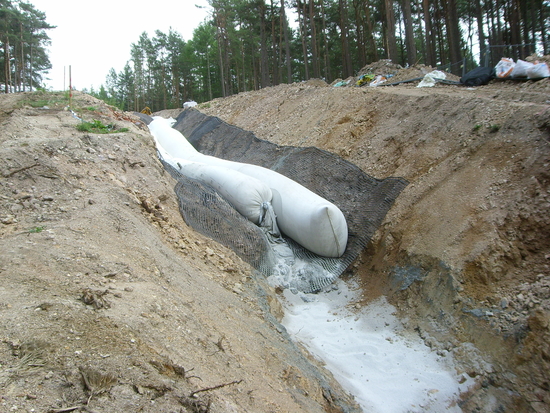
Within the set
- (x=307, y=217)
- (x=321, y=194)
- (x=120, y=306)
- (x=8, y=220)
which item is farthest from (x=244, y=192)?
(x=120, y=306)

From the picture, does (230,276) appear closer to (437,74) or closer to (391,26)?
(437,74)

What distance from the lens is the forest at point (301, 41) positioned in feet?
55.4

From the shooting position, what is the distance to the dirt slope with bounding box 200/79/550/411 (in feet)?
12.4

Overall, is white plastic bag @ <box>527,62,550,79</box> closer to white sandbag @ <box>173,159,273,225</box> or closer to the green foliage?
white sandbag @ <box>173,159,273,225</box>

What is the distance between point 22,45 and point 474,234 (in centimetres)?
2914

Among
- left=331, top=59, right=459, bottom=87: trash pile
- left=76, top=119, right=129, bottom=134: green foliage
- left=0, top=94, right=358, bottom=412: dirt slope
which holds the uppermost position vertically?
left=331, top=59, right=459, bottom=87: trash pile

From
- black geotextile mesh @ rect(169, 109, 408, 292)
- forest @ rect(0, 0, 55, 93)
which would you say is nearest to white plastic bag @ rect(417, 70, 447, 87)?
black geotextile mesh @ rect(169, 109, 408, 292)

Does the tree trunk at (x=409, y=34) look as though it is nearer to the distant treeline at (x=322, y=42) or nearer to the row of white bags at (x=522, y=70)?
the distant treeline at (x=322, y=42)

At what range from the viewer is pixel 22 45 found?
25.1 metres

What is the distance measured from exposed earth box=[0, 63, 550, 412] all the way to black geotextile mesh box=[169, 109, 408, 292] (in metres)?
0.24

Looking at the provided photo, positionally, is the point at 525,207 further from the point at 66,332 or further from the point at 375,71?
the point at 375,71

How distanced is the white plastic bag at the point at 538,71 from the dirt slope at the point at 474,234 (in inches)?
10.1

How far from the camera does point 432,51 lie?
18.0 metres

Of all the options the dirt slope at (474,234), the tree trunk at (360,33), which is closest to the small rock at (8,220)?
the dirt slope at (474,234)
